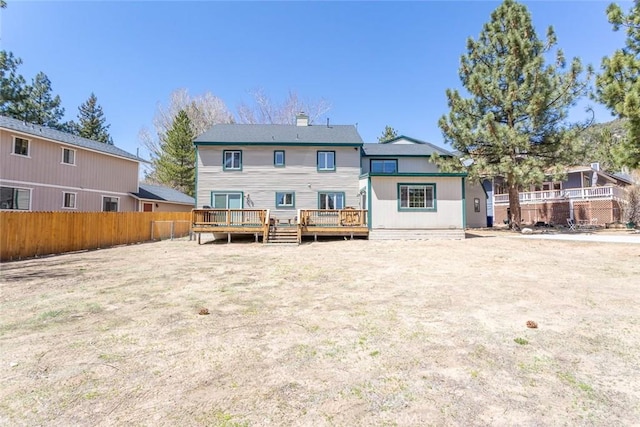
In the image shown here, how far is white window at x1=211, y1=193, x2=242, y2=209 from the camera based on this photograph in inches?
690

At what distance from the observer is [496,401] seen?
88.1 inches

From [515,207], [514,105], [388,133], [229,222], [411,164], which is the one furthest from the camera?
[388,133]

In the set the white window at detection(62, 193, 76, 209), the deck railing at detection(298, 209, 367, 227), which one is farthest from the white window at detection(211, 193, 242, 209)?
the white window at detection(62, 193, 76, 209)

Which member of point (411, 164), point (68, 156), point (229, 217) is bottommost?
point (229, 217)

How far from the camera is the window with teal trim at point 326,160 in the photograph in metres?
18.0

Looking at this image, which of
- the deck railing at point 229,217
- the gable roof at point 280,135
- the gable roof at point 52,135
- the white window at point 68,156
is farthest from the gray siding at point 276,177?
the white window at point 68,156

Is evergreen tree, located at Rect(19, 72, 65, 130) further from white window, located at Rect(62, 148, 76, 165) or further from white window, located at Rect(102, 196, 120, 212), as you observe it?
white window, located at Rect(102, 196, 120, 212)

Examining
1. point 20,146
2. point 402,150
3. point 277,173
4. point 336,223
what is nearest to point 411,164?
point 402,150

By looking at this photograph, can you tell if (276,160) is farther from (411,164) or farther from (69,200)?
(69,200)

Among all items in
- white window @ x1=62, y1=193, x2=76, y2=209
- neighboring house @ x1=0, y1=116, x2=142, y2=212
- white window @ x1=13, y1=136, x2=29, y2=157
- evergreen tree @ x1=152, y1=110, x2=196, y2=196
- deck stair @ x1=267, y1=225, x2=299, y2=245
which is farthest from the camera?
evergreen tree @ x1=152, y1=110, x2=196, y2=196

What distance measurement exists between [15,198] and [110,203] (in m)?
5.25

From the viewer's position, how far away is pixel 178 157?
2981 cm

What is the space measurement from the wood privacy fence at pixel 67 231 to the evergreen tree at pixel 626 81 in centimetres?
1906

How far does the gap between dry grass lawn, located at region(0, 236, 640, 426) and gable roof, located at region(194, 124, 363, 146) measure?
12.7m
